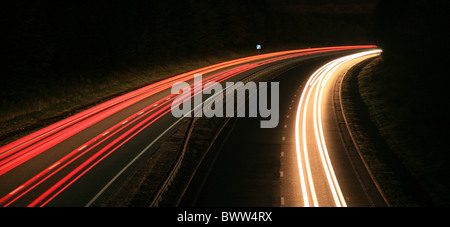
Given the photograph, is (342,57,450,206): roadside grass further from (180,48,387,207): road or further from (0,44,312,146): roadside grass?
(0,44,312,146): roadside grass

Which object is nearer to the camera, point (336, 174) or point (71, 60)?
point (336, 174)

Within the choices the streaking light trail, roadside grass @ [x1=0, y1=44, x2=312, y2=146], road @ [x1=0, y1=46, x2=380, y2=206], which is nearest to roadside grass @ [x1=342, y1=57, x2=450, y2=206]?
the streaking light trail

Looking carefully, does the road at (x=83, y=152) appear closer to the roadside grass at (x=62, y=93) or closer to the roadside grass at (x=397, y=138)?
the roadside grass at (x=62, y=93)

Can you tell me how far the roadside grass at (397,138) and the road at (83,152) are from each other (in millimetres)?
11809

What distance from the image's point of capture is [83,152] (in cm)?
2094

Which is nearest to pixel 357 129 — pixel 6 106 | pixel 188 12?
pixel 6 106

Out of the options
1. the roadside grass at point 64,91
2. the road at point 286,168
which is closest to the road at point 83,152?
the roadside grass at point 64,91

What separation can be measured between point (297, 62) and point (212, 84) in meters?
23.5

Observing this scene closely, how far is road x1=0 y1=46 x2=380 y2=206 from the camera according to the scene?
16.1 metres

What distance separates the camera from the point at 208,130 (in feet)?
87.7

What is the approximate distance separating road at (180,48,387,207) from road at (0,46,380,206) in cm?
379
